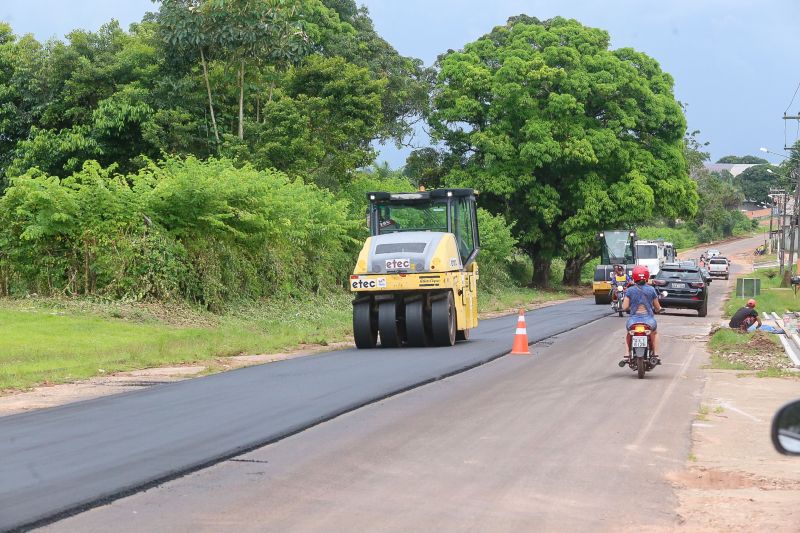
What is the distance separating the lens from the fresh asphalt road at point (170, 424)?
29.0ft

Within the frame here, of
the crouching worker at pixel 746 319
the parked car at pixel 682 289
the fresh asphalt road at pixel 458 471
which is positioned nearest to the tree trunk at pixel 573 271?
the parked car at pixel 682 289

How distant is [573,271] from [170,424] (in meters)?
52.6

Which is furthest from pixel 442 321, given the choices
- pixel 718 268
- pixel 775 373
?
pixel 718 268

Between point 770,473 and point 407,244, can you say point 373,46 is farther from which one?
point 770,473

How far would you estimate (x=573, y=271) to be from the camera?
208ft

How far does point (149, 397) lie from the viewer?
587 inches

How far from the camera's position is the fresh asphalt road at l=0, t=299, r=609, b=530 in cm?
884

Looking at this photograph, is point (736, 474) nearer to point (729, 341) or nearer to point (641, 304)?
point (641, 304)

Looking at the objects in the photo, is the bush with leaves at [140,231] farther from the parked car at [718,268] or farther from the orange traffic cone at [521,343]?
the parked car at [718,268]

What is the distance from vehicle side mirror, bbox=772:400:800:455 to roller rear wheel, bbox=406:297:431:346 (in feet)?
62.9

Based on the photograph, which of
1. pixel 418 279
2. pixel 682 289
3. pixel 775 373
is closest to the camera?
pixel 775 373

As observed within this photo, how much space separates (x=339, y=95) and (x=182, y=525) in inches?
1385

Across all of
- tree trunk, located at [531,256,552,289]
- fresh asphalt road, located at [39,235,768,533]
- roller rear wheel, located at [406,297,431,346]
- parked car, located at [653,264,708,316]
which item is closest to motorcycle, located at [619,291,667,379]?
fresh asphalt road, located at [39,235,768,533]

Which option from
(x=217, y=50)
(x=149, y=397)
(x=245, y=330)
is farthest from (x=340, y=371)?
(x=217, y=50)
